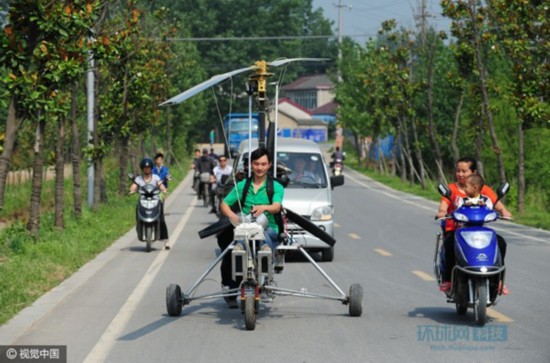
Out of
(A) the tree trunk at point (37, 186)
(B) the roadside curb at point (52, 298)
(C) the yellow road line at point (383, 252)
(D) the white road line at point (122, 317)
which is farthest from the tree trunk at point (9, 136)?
(C) the yellow road line at point (383, 252)

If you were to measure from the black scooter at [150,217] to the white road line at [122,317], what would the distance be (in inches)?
41.3

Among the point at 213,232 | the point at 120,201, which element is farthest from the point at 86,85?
the point at 213,232

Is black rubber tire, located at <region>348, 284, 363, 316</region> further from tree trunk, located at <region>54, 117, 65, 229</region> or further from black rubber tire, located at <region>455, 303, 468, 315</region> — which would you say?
tree trunk, located at <region>54, 117, 65, 229</region>

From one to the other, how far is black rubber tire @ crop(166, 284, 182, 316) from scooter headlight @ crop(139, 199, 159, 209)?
9.00m

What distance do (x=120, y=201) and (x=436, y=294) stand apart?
20.8 meters

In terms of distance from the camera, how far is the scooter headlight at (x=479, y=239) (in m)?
10.8

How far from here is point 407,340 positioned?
10.2 metres

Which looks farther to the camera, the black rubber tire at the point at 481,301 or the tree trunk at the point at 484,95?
the tree trunk at the point at 484,95

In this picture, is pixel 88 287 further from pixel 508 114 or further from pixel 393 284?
pixel 508 114

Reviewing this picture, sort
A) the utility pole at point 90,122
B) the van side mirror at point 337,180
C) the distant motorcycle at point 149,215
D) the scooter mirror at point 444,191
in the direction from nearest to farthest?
the scooter mirror at point 444,191 < the van side mirror at point 337,180 < the distant motorcycle at point 149,215 < the utility pole at point 90,122

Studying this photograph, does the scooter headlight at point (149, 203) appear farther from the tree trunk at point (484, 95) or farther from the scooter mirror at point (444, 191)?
the tree trunk at point (484, 95)

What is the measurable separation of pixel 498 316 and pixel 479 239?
1233 mm

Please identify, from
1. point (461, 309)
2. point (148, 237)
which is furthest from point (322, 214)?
point (461, 309)

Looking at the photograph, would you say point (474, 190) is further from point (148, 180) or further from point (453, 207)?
point (148, 180)
